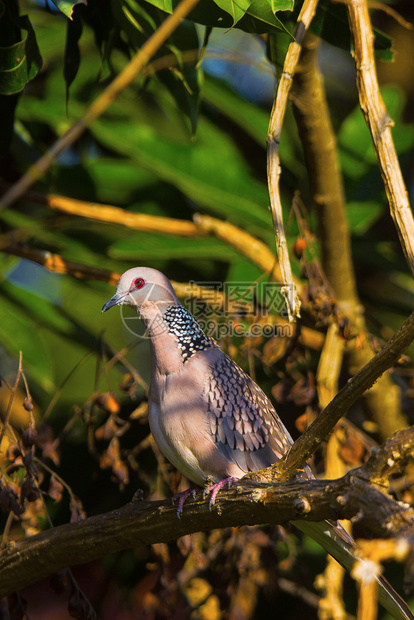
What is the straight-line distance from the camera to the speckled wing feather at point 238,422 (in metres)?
2.05

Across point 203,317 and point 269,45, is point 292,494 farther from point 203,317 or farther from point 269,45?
point 269,45

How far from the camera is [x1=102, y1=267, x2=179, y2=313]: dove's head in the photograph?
2.03 m

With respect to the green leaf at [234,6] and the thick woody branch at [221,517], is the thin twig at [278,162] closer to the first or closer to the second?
the green leaf at [234,6]

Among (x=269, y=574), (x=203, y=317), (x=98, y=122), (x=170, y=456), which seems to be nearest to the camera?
(x=170, y=456)

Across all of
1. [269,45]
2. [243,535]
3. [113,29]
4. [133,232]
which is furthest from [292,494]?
[133,232]

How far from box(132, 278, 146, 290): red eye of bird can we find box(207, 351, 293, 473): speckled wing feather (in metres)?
0.32

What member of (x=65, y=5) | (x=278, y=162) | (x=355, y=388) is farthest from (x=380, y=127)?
(x=65, y=5)

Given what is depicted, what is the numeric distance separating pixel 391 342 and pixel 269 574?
1.42m

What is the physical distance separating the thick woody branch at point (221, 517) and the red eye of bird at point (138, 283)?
63cm

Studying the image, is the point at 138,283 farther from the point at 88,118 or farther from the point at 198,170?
the point at 198,170

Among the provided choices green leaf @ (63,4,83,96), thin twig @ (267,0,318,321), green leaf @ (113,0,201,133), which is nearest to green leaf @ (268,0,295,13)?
thin twig @ (267,0,318,321)

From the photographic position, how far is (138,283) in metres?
2.06

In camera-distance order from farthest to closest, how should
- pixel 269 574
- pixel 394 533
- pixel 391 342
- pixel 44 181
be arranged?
1. pixel 44 181
2. pixel 269 574
3. pixel 391 342
4. pixel 394 533

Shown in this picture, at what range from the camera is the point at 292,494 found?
57.5 inches
